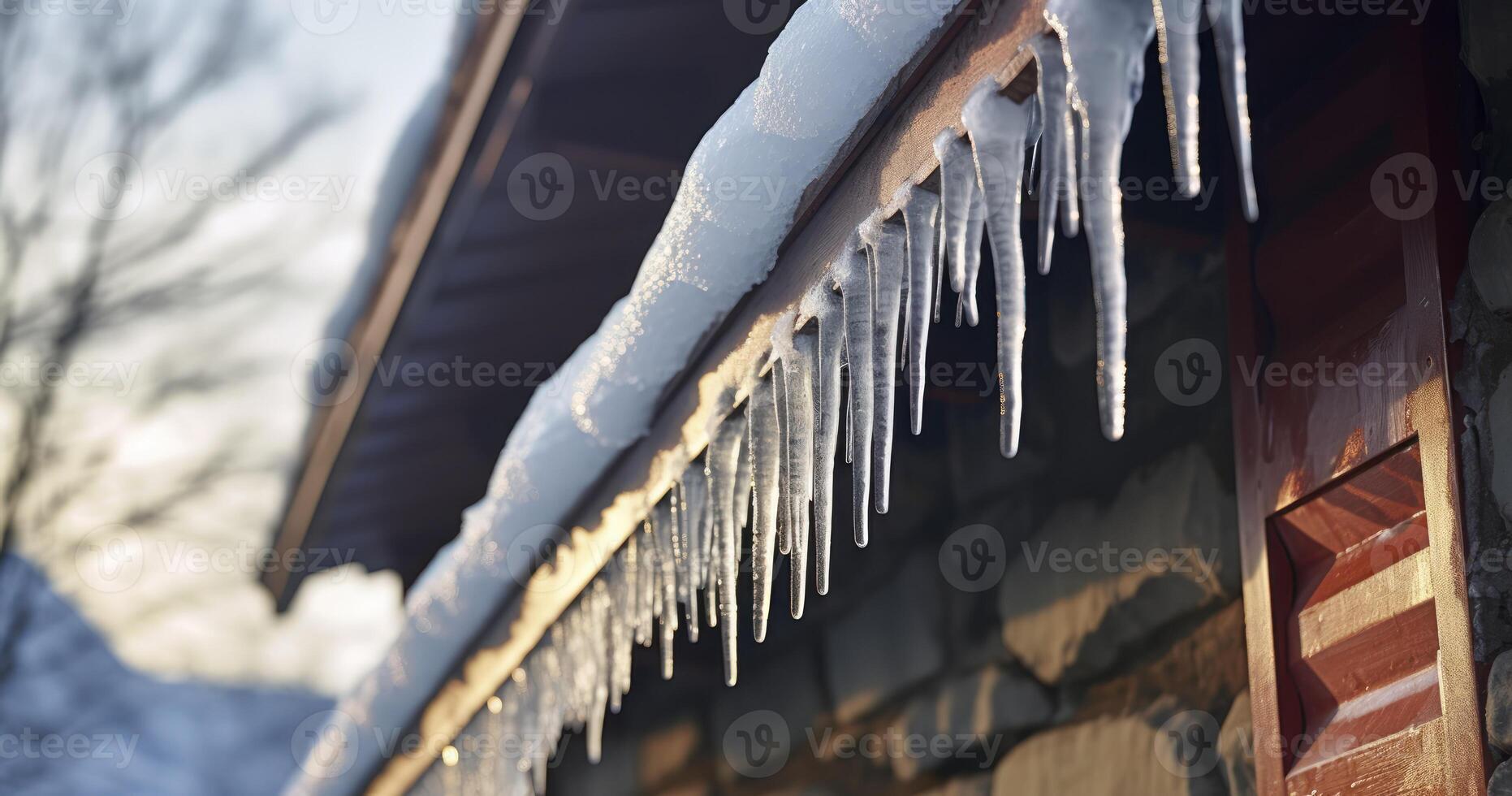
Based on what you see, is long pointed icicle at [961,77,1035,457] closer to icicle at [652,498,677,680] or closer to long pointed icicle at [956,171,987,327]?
long pointed icicle at [956,171,987,327]

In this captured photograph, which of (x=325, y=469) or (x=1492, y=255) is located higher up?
(x=1492, y=255)

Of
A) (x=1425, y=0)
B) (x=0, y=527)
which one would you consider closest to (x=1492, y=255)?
(x=1425, y=0)

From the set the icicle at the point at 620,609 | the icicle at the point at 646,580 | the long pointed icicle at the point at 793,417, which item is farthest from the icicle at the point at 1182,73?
the icicle at the point at 620,609

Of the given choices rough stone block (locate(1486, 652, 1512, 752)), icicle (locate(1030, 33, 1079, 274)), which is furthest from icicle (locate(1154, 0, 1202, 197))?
rough stone block (locate(1486, 652, 1512, 752))

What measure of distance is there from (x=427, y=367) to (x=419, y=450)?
1.00 metres

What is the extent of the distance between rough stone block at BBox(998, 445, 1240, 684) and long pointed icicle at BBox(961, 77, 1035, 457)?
39.0 inches

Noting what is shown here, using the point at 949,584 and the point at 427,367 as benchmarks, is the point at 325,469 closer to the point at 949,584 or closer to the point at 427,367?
the point at 427,367

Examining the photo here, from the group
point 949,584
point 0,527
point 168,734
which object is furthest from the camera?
point 168,734

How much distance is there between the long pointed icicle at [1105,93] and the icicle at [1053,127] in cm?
5

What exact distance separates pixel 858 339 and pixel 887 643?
1.68 metres

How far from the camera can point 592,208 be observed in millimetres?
3898

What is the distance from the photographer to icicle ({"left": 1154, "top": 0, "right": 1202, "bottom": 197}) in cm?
109

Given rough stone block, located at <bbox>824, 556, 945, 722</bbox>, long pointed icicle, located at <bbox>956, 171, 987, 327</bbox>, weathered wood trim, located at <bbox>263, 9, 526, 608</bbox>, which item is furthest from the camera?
weathered wood trim, located at <bbox>263, 9, 526, 608</bbox>

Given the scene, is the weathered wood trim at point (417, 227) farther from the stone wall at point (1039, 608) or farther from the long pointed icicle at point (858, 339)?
the long pointed icicle at point (858, 339)
